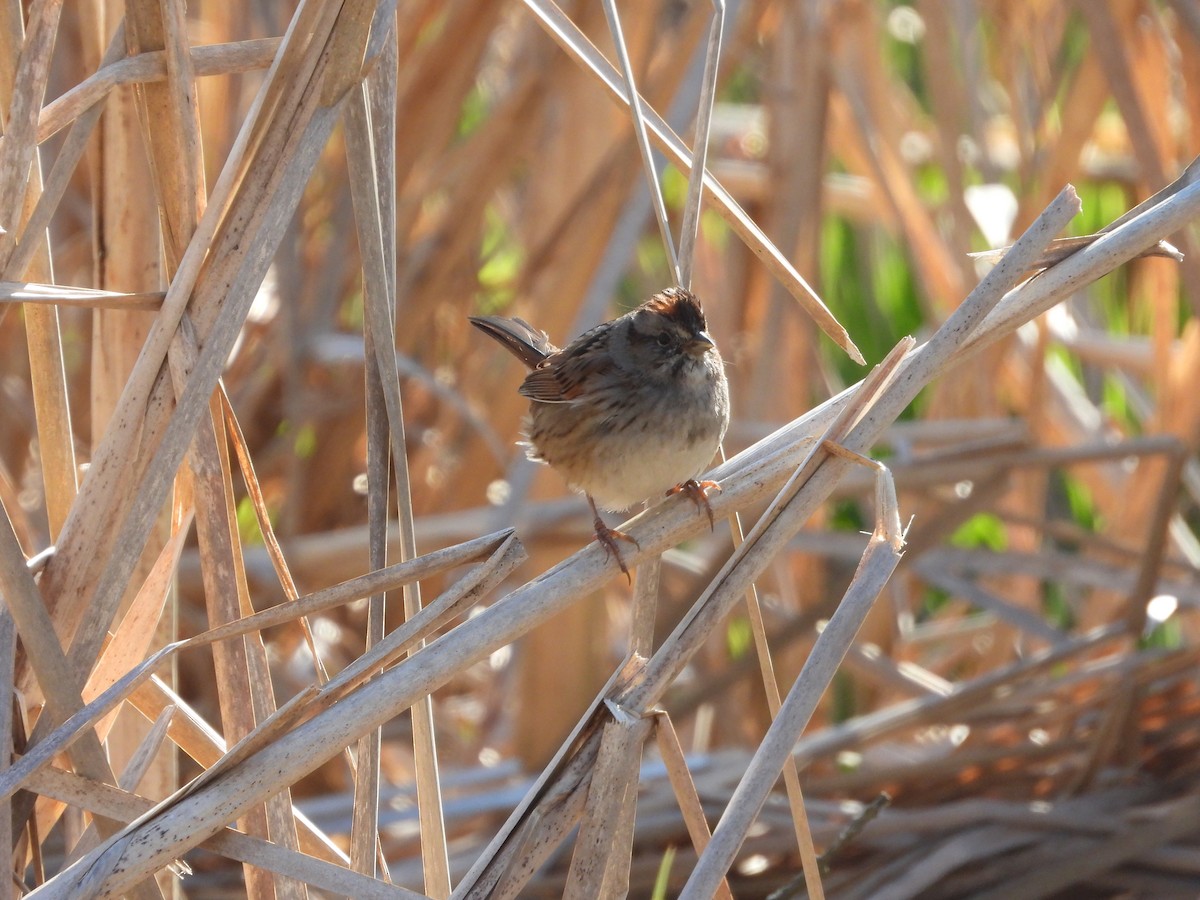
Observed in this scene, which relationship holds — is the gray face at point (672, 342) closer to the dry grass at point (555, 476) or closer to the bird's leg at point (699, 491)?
the bird's leg at point (699, 491)

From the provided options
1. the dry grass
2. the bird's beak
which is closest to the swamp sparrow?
the bird's beak

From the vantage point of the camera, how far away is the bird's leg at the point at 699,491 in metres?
1.66

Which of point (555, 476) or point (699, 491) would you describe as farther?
point (555, 476)

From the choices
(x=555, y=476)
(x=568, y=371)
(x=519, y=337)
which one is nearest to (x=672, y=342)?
(x=568, y=371)

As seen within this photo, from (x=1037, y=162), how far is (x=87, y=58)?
8.42ft

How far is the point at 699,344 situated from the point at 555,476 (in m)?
1.04

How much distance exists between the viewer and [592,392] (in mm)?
2438

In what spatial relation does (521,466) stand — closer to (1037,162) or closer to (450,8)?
(450,8)

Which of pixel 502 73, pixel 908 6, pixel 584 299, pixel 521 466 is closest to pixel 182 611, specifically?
pixel 521 466

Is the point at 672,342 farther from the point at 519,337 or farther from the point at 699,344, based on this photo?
the point at 519,337

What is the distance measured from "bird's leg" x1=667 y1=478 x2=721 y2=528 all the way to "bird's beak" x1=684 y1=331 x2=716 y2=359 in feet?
0.82

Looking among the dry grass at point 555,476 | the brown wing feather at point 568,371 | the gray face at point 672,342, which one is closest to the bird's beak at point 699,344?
the gray face at point 672,342

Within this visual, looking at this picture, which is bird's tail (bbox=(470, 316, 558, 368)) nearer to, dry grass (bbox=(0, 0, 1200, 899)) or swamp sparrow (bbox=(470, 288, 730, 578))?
swamp sparrow (bbox=(470, 288, 730, 578))

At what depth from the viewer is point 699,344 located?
7.68 ft
